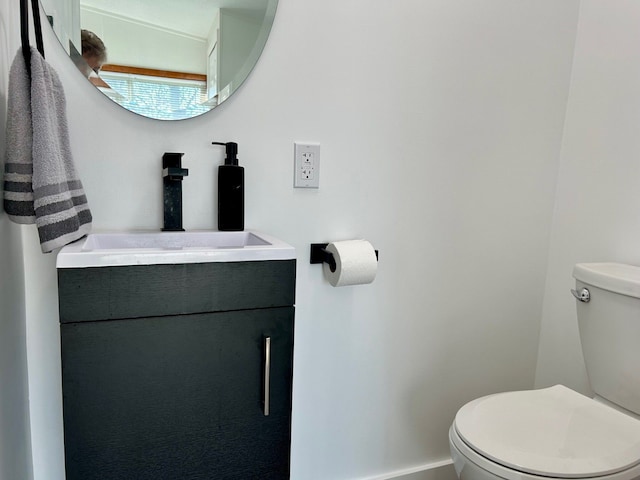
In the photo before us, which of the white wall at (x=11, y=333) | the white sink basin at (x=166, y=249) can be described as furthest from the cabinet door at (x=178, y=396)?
the white wall at (x=11, y=333)

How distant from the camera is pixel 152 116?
113 cm

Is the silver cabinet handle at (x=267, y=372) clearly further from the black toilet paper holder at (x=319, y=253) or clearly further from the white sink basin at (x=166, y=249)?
the black toilet paper holder at (x=319, y=253)

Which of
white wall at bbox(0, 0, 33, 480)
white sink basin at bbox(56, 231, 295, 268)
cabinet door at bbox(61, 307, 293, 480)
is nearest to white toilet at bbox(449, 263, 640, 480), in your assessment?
cabinet door at bbox(61, 307, 293, 480)

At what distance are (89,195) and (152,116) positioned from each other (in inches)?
10.0

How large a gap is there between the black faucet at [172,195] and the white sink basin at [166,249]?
0.04m

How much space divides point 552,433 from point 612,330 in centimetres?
36

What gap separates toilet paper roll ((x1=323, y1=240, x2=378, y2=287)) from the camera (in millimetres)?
1227

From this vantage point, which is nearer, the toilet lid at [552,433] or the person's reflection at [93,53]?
the toilet lid at [552,433]

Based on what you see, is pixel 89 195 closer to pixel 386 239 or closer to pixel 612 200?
pixel 386 239

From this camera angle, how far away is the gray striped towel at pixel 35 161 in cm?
82

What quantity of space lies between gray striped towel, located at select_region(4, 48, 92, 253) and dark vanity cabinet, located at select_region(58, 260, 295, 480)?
0.13m

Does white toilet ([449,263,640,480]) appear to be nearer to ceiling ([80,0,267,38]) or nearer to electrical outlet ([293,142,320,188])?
electrical outlet ([293,142,320,188])

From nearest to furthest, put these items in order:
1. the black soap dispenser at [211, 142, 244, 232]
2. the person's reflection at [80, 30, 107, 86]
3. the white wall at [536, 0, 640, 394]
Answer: the person's reflection at [80, 30, 107, 86]
the black soap dispenser at [211, 142, 244, 232]
the white wall at [536, 0, 640, 394]

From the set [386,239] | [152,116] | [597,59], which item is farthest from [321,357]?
[597,59]
